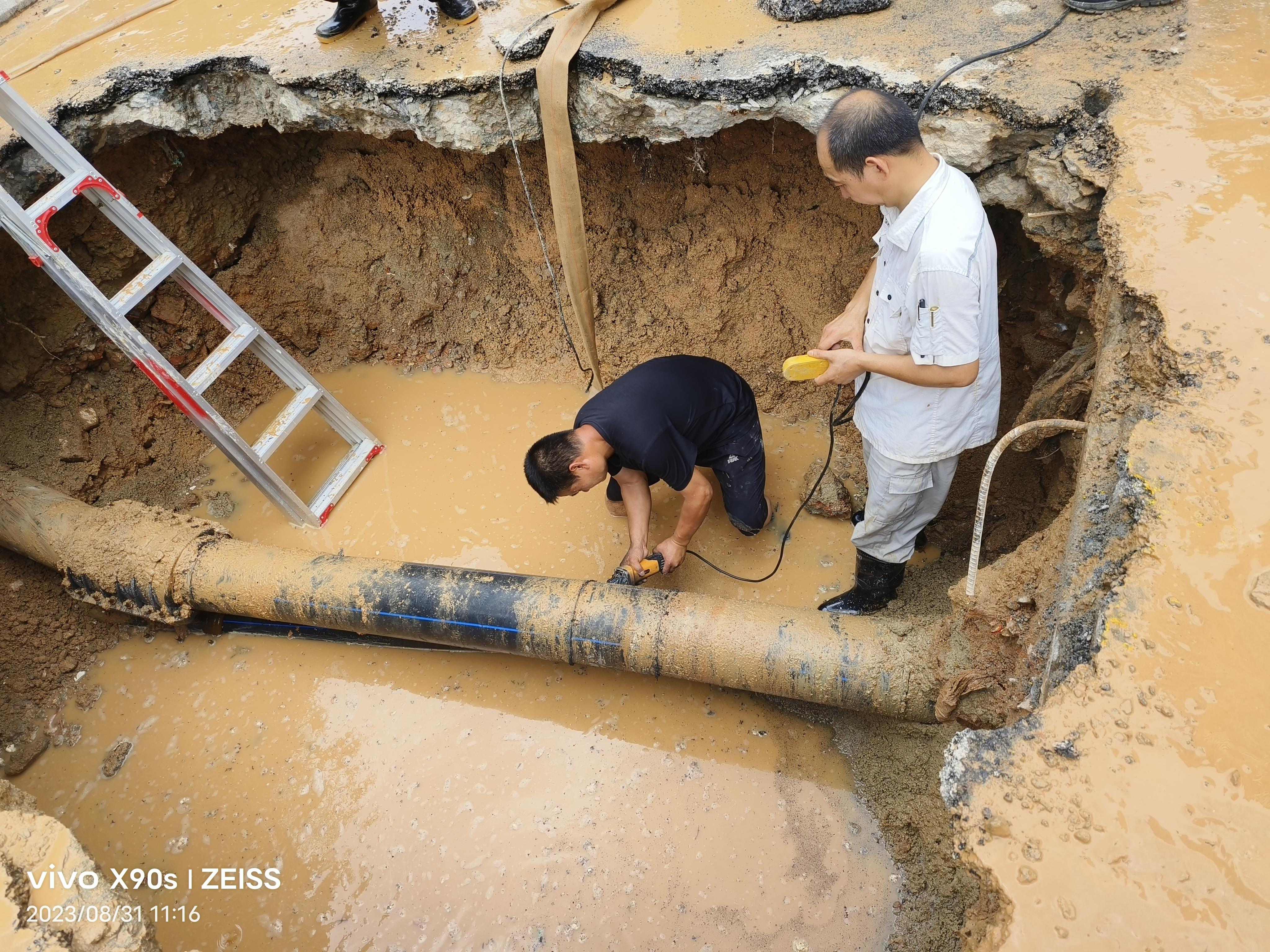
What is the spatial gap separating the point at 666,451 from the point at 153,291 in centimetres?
303

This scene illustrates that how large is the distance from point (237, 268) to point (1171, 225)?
14.6 ft

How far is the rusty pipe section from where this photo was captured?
280cm

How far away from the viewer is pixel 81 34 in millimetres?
4160

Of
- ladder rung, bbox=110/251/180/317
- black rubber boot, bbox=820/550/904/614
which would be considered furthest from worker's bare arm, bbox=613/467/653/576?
ladder rung, bbox=110/251/180/317

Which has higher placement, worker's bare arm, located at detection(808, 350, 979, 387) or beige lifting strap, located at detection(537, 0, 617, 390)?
beige lifting strap, located at detection(537, 0, 617, 390)

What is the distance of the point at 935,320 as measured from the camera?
2303 millimetres

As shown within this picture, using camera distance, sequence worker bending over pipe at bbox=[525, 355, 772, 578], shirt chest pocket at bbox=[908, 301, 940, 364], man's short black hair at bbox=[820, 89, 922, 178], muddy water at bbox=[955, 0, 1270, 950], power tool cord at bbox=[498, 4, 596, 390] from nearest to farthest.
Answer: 1. muddy water at bbox=[955, 0, 1270, 950]
2. man's short black hair at bbox=[820, 89, 922, 178]
3. shirt chest pocket at bbox=[908, 301, 940, 364]
4. worker bending over pipe at bbox=[525, 355, 772, 578]
5. power tool cord at bbox=[498, 4, 596, 390]

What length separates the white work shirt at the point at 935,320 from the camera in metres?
2.26

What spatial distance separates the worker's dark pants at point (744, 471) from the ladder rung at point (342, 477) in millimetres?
1519

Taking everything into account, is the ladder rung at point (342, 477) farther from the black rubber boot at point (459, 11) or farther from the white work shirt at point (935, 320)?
the white work shirt at point (935, 320)

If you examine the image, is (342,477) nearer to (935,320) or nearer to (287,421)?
(287,421)

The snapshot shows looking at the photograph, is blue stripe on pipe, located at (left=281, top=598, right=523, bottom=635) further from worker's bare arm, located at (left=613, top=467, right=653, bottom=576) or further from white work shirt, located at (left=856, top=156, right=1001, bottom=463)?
white work shirt, located at (left=856, top=156, right=1001, bottom=463)

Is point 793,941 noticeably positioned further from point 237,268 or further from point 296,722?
point 237,268

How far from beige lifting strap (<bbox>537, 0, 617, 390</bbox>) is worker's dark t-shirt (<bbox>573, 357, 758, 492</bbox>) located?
582 millimetres
